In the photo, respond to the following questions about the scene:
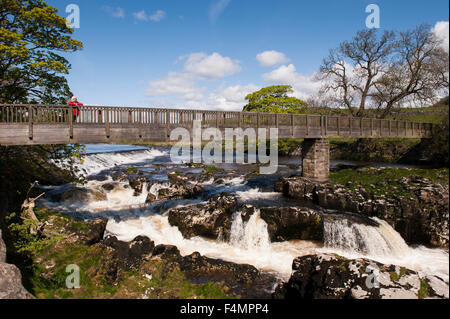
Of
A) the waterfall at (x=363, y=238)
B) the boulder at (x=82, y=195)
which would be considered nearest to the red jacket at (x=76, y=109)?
the boulder at (x=82, y=195)

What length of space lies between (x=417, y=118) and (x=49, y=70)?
41344 mm

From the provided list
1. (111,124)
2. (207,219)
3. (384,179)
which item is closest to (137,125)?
(111,124)

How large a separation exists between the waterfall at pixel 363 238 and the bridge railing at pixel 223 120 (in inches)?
386

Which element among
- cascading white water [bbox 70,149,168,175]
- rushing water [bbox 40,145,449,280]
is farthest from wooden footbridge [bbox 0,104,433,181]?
cascading white water [bbox 70,149,168,175]

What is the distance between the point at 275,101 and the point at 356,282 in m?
34.7

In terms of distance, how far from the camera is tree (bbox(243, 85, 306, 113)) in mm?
40000

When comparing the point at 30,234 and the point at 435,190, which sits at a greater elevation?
the point at 435,190

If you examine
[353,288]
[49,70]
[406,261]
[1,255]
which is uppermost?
[49,70]

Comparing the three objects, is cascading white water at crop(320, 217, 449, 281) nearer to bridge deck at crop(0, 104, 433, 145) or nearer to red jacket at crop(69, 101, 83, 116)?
bridge deck at crop(0, 104, 433, 145)

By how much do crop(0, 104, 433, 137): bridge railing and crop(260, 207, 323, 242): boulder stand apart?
26.1 ft

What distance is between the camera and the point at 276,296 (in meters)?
9.73

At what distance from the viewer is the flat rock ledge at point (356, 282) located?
777 centimetres
